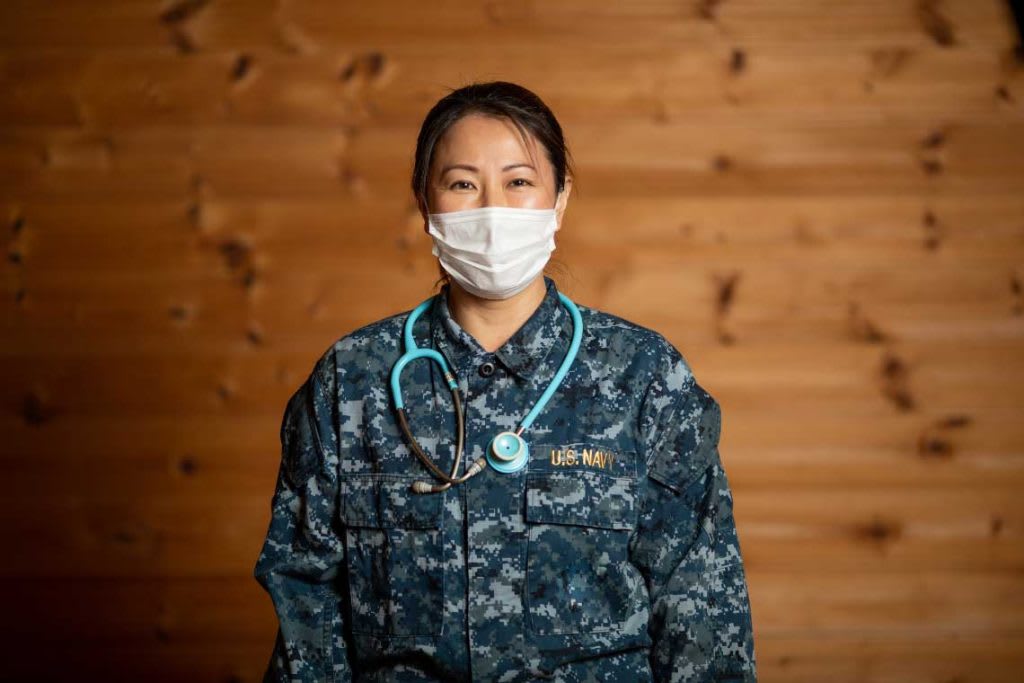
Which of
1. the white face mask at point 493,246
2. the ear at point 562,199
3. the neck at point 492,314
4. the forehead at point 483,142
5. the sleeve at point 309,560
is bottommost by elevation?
the sleeve at point 309,560

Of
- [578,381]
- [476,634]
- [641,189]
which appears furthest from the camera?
[641,189]

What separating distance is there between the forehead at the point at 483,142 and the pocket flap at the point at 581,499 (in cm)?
48

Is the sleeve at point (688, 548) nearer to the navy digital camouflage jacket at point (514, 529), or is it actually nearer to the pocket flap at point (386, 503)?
the navy digital camouflage jacket at point (514, 529)

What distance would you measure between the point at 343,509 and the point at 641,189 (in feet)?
5.15

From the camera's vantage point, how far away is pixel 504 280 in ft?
4.71

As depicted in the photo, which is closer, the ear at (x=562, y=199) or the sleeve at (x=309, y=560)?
the sleeve at (x=309, y=560)

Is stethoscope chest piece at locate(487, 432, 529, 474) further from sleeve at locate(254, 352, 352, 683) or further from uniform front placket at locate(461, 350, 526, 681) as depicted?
sleeve at locate(254, 352, 352, 683)

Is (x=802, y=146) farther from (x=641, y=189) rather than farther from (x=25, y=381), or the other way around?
(x=25, y=381)

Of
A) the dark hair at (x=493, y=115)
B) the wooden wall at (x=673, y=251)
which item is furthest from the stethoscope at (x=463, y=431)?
the wooden wall at (x=673, y=251)

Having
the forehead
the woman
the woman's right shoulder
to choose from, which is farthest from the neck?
the forehead

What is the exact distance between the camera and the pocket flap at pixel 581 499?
52.1 inches

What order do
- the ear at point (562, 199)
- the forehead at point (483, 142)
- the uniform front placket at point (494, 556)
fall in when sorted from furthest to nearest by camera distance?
the ear at point (562, 199), the forehead at point (483, 142), the uniform front placket at point (494, 556)

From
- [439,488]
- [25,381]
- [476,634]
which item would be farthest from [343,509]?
[25,381]

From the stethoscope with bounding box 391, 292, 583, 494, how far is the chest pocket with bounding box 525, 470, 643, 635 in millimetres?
44
